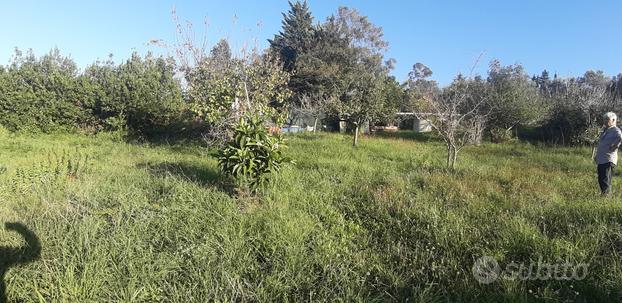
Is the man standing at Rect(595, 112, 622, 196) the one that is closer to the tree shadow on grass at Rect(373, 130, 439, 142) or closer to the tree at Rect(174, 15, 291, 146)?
the tree at Rect(174, 15, 291, 146)

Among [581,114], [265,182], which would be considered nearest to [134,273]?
[265,182]

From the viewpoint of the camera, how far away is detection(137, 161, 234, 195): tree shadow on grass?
657cm

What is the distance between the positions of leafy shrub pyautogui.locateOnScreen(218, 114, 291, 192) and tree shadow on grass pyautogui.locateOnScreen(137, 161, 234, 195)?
40cm

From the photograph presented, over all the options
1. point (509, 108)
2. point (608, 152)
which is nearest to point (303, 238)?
point (608, 152)

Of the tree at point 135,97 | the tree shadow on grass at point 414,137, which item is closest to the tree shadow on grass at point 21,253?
the tree at point 135,97

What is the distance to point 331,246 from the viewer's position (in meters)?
4.09

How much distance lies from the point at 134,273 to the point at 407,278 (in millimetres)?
2380

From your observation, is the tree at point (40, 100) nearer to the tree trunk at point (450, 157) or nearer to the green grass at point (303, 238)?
the green grass at point (303, 238)

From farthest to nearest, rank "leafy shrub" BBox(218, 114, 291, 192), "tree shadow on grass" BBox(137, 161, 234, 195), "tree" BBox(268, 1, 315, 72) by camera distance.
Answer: "tree" BBox(268, 1, 315, 72) < "tree shadow on grass" BBox(137, 161, 234, 195) < "leafy shrub" BBox(218, 114, 291, 192)

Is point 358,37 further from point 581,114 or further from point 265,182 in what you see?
point 265,182

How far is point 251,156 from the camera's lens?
5941 mm

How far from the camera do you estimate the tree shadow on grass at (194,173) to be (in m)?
6.57

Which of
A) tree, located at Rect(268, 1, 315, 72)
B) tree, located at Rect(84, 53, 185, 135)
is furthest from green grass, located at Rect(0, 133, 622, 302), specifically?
tree, located at Rect(268, 1, 315, 72)

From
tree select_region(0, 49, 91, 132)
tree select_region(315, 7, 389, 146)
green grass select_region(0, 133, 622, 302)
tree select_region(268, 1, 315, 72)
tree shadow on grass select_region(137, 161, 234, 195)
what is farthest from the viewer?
tree select_region(268, 1, 315, 72)
